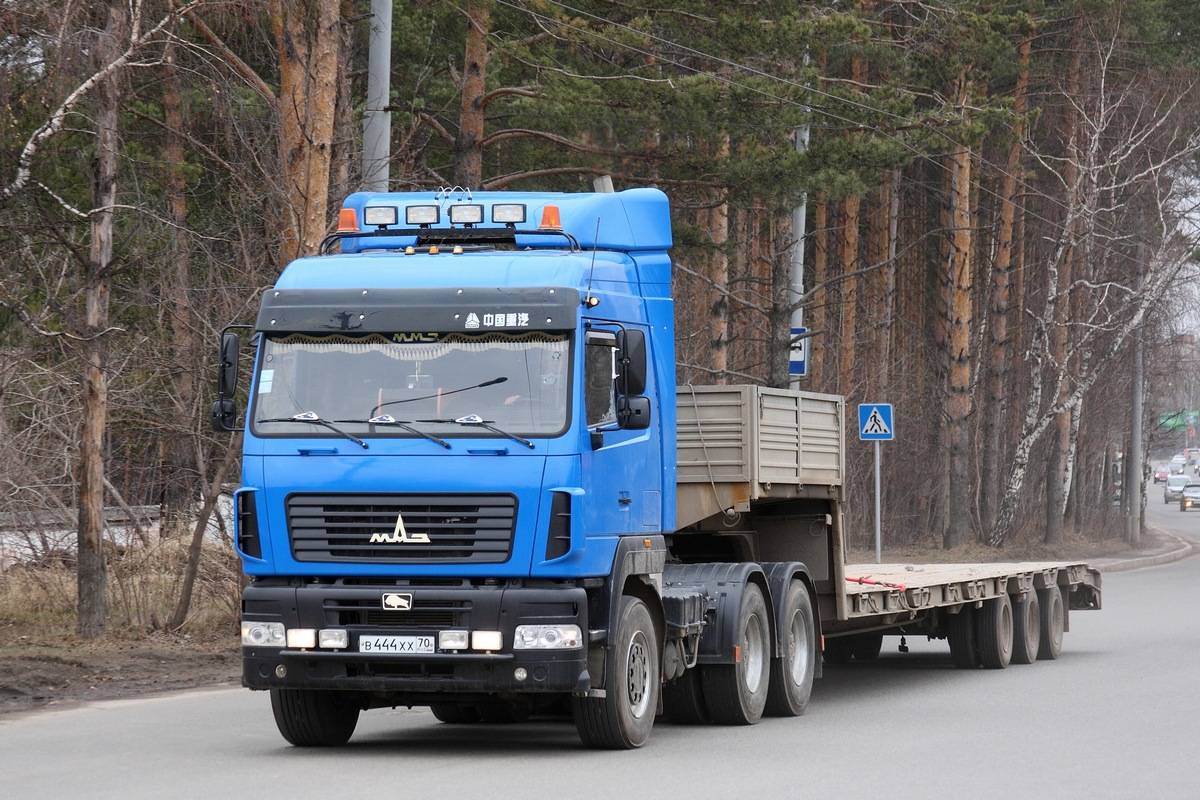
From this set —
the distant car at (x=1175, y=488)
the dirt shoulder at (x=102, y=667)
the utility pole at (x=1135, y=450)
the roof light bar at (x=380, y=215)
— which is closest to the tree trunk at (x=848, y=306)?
the utility pole at (x=1135, y=450)

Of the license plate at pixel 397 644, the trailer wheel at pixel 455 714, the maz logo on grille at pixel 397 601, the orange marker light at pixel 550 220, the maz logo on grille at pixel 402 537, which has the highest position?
the orange marker light at pixel 550 220

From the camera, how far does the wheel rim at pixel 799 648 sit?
546 inches

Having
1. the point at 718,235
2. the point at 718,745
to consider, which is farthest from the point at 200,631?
the point at 718,235

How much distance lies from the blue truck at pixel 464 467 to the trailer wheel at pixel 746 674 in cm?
57

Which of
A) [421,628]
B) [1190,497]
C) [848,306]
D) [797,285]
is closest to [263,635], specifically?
[421,628]

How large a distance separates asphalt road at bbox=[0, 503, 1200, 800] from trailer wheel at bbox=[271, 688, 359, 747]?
161 mm

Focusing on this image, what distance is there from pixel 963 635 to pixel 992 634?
282 millimetres

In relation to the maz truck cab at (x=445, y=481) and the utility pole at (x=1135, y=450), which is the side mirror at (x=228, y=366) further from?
the utility pole at (x=1135, y=450)

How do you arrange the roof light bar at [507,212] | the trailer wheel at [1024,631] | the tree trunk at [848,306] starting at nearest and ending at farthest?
the roof light bar at [507,212] < the trailer wheel at [1024,631] < the tree trunk at [848,306]

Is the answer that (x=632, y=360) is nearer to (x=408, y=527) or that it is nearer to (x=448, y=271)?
(x=448, y=271)

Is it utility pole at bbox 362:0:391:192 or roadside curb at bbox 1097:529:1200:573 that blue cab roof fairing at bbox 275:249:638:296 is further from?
roadside curb at bbox 1097:529:1200:573

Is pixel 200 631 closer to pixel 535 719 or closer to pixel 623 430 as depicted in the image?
pixel 535 719

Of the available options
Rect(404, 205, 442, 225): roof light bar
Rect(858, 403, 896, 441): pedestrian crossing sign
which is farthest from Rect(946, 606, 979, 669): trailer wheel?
Rect(858, 403, 896, 441): pedestrian crossing sign

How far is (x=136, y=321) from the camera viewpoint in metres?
20.5
